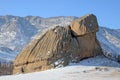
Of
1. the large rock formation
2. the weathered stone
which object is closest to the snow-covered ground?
the large rock formation

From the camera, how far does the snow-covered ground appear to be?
21.9 metres

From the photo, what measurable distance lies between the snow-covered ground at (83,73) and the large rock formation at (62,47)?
102 centimetres

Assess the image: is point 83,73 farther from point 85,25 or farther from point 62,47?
point 85,25

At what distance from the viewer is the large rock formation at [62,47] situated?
91.8 ft

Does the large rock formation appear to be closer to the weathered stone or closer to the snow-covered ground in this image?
the weathered stone

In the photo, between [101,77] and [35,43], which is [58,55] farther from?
[101,77]

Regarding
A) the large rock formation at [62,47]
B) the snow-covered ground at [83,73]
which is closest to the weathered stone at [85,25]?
the large rock formation at [62,47]

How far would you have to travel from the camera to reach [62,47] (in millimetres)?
28156

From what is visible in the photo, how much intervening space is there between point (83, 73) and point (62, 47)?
4.89 meters

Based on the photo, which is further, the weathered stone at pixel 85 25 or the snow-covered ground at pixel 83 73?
the weathered stone at pixel 85 25

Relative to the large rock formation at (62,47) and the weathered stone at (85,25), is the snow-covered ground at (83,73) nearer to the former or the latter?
the large rock formation at (62,47)

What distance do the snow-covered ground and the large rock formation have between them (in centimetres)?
102

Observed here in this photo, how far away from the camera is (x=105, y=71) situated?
24.0m

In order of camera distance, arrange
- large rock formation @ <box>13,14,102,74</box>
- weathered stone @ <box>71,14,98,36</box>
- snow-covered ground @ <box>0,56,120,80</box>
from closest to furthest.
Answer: snow-covered ground @ <box>0,56,120,80</box> → large rock formation @ <box>13,14,102,74</box> → weathered stone @ <box>71,14,98,36</box>
